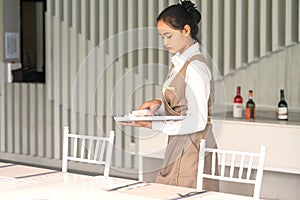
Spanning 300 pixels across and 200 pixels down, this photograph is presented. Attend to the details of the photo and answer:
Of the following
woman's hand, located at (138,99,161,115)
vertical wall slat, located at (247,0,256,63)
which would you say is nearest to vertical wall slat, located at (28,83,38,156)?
vertical wall slat, located at (247,0,256,63)

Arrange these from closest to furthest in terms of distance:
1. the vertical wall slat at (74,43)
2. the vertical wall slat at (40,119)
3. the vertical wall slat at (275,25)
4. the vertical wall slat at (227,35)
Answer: the vertical wall slat at (275,25) < the vertical wall slat at (227,35) < the vertical wall slat at (74,43) < the vertical wall slat at (40,119)

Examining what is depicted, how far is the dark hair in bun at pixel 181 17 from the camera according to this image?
317 cm

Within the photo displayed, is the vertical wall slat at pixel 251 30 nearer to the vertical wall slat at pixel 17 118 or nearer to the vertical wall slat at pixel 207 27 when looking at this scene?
the vertical wall slat at pixel 207 27

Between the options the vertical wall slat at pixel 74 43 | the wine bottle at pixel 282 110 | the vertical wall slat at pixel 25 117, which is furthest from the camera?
the vertical wall slat at pixel 25 117

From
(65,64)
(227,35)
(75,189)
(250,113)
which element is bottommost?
(75,189)

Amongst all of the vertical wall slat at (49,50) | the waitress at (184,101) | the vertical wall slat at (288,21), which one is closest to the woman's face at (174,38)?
the waitress at (184,101)

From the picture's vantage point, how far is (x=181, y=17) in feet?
10.5

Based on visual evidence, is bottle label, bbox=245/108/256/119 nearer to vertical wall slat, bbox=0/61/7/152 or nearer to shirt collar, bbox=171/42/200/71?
shirt collar, bbox=171/42/200/71

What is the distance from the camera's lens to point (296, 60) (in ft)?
17.8

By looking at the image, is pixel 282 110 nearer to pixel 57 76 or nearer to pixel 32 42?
pixel 57 76

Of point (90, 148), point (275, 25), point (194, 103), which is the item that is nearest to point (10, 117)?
point (275, 25)

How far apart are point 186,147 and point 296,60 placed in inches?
96.9

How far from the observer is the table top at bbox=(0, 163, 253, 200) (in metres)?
2.72

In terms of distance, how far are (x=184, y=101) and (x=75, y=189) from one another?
26.4 inches
